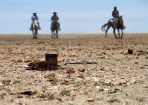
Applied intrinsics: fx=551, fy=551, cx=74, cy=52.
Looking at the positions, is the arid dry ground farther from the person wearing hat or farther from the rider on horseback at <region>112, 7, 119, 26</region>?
the rider on horseback at <region>112, 7, 119, 26</region>

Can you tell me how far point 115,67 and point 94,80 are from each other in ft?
11.6

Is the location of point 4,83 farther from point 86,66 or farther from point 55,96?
point 86,66

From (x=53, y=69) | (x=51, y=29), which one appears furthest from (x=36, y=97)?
(x=51, y=29)

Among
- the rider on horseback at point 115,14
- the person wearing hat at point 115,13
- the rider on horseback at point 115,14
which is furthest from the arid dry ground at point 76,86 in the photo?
the rider on horseback at point 115,14

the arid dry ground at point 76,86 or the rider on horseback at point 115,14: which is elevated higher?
the rider on horseback at point 115,14

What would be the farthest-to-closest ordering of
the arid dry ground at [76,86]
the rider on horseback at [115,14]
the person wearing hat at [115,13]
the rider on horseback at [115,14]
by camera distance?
1. the rider on horseback at [115,14]
2. the rider on horseback at [115,14]
3. the person wearing hat at [115,13]
4. the arid dry ground at [76,86]

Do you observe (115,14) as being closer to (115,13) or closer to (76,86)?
(115,13)

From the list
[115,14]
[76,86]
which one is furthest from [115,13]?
[76,86]

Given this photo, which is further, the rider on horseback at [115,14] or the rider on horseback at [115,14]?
the rider on horseback at [115,14]

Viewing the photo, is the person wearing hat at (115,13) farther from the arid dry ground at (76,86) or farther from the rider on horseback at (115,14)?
Result: the arid dry ground at (76,86)

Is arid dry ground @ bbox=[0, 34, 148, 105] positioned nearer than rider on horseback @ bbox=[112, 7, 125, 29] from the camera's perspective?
Yes

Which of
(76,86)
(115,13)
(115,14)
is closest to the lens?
(76,86)

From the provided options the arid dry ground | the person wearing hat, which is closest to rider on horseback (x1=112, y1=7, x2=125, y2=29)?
the person wearing hat

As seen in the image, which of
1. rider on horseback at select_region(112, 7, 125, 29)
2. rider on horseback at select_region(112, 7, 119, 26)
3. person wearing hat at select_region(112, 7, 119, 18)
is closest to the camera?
person wearing hat at select_region(112, 7, 119, 18)
